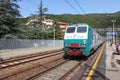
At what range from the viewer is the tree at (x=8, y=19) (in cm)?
3809

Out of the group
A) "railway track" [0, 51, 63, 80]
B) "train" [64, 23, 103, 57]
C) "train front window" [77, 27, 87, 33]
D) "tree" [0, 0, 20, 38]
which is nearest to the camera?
"railway track" [0, 51, 63, 80]

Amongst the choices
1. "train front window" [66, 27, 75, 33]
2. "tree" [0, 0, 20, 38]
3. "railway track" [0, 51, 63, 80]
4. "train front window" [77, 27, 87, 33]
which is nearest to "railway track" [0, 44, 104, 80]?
"railway track" [0, 51, 63, 80]

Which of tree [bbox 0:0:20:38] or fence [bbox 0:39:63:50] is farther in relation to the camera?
tree [bbox 0:0:20:38]

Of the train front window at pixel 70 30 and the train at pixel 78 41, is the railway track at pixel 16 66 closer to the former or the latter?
the train at pixel 78 41

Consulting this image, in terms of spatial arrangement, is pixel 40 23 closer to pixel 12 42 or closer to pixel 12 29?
pixel 12 29

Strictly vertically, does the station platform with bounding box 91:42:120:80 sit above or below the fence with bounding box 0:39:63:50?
below

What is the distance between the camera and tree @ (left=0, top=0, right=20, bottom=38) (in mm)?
38094

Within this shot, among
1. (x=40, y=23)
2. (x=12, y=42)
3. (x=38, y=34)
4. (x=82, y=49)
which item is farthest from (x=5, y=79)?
(x=40, y=23)

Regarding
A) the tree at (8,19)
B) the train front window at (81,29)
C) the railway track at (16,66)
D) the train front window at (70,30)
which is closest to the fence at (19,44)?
the tree at (8,19)

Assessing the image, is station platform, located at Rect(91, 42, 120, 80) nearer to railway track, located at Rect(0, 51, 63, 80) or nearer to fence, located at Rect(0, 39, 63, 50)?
railway track, located at Rect(0, 51, 63, 80)

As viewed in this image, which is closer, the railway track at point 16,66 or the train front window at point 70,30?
the railway track at point 16,66

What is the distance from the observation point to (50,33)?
7762cm

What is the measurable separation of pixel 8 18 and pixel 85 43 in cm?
2289

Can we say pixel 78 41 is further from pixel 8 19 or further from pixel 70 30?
pixel 8 19
